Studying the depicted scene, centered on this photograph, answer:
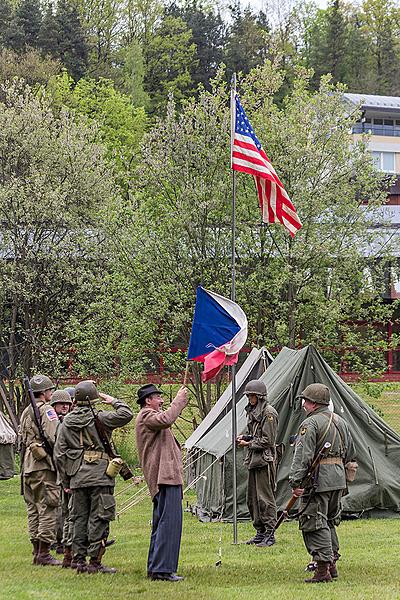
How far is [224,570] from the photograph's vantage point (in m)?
10.2

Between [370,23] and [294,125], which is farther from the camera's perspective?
[370,23]

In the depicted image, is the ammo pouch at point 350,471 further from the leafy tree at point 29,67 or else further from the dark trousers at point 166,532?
the leafy tree at point 29,67

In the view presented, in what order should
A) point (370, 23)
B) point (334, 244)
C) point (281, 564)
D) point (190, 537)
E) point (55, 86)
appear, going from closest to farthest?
1. point (281, 564)
2. point (190, 537)
3. point (334, 244)
4. point (55, 86)
5. point (370, 23)

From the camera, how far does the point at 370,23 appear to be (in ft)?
293

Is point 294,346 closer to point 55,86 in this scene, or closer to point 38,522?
point 38,522

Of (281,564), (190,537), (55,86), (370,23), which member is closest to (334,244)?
(190,537)

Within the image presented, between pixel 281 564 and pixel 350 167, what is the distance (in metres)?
15.1

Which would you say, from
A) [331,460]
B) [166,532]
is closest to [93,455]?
[166,532]

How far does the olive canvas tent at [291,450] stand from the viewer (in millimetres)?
14023

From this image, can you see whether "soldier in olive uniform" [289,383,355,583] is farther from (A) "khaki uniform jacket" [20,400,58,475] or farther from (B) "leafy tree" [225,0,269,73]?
(B) "leafy tree" [225,0,269,73]

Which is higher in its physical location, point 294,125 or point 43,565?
point 294,125

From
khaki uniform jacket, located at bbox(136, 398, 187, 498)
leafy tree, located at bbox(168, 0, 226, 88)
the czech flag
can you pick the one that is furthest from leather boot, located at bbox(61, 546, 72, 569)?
leafy tree, located at bbox(168, 0, 226, 88)

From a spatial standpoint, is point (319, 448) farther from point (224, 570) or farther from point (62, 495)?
point (62, 495)

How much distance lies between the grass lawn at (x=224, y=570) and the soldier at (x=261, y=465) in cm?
29
